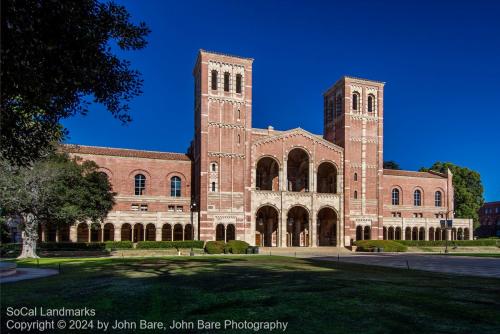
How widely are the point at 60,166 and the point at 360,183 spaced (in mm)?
39471

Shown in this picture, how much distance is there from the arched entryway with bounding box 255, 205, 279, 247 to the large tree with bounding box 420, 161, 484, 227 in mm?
38976

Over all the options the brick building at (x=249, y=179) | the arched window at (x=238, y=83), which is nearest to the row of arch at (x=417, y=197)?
the brick building at (x=249, y=179)

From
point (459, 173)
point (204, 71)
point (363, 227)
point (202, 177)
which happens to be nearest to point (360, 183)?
point (363, 227)

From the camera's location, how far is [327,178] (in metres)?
60.0

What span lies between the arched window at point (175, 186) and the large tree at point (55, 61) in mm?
37985

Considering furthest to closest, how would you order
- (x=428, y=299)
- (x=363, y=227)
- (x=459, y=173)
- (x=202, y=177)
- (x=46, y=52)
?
(x=459, y=173), (x=363, y=227), (x=202, y=177), (x=428, y=299), (x=46, y=52)

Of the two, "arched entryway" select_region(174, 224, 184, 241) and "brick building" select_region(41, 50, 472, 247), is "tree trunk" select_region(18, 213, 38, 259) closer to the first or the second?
"brick building" select_region(41, 50, 472, 247)

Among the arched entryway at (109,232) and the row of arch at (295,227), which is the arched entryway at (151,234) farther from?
the row of arch at (295,227)

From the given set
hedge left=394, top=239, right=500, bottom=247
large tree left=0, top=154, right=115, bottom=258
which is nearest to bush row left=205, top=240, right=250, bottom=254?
large tree left=0, top=154, right=115, bottom=258

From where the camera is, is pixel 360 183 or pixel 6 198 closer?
pixel 6 198

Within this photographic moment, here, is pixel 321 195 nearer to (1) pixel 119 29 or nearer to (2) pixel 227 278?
(2) pixel 227 278

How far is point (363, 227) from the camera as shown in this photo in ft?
186

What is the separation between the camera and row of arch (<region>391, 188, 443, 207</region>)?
2474 inches

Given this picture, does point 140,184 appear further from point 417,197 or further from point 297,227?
point 417,197
